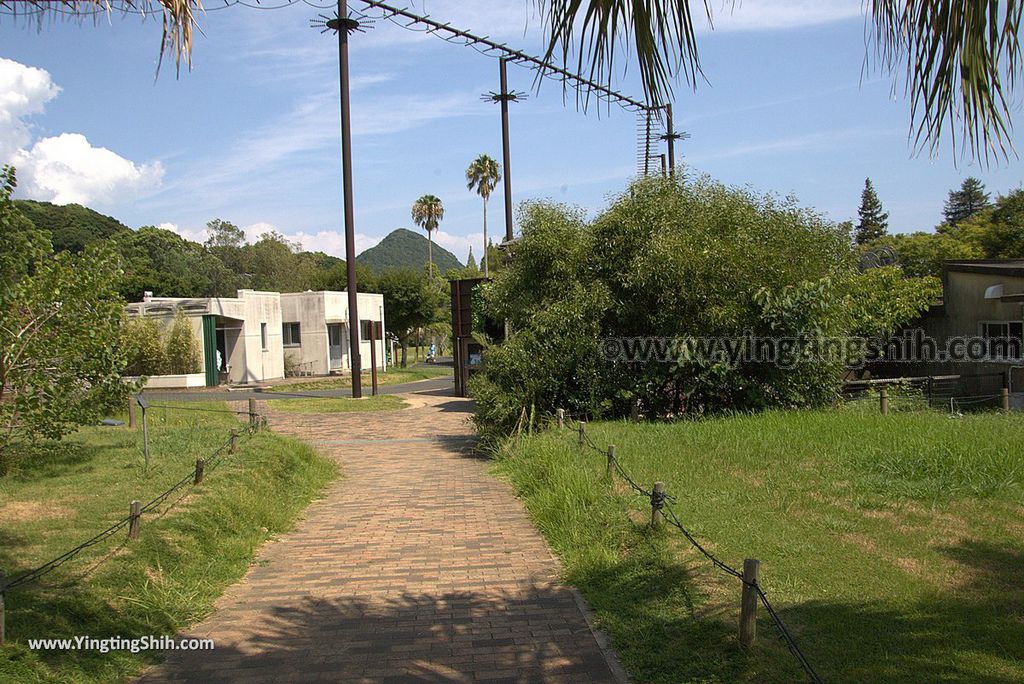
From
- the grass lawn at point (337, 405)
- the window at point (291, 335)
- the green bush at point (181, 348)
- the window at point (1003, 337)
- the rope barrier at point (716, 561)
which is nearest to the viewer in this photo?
the rope barrier at point (716, 561)

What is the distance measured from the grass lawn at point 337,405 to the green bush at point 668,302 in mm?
9182

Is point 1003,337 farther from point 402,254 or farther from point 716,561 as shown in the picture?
point 402,254

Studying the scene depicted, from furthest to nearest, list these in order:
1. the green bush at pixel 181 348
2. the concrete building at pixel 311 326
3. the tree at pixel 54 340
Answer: the concrete building at pixel 311 326
the green bush at pixel 181 348
the tree at pixel 54 340

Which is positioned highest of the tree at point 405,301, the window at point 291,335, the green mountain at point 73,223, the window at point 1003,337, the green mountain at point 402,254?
the green mountain at point 402,254

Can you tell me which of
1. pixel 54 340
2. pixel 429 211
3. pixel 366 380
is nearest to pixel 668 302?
pixel 54 340

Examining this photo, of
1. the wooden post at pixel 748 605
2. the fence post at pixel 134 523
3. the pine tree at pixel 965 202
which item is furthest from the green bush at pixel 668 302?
the pine tree at pixel 965 202

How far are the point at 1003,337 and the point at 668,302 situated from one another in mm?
9780

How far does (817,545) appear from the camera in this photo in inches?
264

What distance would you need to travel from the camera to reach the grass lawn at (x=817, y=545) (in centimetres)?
480

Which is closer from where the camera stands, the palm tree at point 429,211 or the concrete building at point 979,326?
the concrete building at point 979,326

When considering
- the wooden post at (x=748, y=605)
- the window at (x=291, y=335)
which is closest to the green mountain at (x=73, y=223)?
the window at (x=291, y=335)

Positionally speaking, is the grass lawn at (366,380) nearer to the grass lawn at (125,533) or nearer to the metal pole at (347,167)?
the metal pole at (347,167)

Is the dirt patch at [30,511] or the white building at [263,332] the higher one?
the white building at [263,332]

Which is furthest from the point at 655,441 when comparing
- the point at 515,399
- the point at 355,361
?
the point at 355,361
